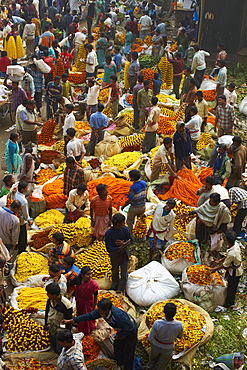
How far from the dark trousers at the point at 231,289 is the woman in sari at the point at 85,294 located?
6.48 feet

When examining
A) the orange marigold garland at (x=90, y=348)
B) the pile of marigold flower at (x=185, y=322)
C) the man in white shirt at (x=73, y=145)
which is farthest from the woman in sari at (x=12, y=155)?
the orange marigold garland at (x=90, y=348)

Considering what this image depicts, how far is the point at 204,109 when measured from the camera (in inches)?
471

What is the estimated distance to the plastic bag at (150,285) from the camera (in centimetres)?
757

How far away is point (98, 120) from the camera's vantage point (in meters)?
11.4

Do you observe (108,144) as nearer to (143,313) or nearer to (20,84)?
(20,84)

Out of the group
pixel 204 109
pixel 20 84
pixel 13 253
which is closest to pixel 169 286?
pixel 13 253

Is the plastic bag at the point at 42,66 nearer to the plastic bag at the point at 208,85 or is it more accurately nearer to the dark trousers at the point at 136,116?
the dark trousers at the point at 136,116

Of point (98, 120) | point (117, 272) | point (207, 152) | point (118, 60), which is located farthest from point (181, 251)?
point (118, 60)

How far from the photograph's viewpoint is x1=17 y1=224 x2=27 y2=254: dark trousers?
8.48m

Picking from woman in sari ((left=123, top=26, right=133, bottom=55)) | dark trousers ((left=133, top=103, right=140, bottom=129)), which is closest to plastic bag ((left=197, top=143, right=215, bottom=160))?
dark trousers ((left=133, top=103, right=140, bottom=129))

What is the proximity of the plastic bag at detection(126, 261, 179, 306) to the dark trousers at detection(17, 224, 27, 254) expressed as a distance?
1.89 meters

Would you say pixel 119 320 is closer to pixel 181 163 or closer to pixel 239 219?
pixel 239 219

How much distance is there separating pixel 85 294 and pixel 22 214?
7.38 feet

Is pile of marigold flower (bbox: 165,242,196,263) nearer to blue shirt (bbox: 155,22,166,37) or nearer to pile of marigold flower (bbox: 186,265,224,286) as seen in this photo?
pile of marigold flower (bbox: 186,265,224,286)
